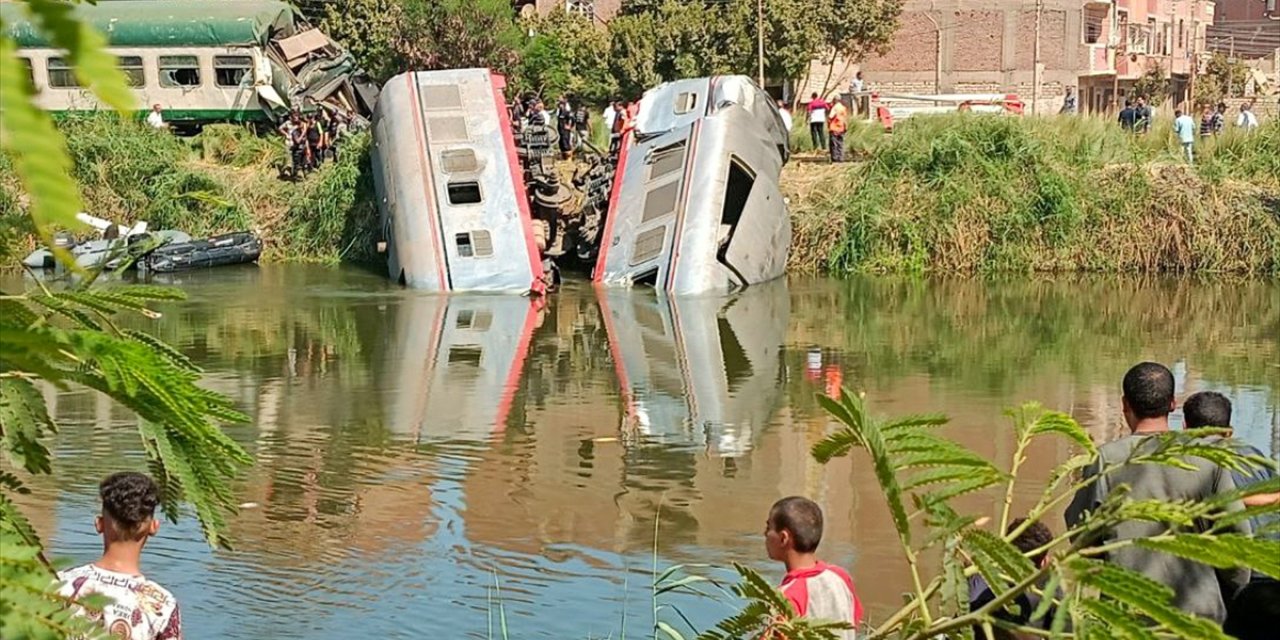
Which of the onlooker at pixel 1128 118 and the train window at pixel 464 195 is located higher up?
the onlooker at pixel 1128 118

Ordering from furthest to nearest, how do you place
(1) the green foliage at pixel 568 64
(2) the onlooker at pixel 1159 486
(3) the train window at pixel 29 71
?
1. (1) the green foliage at pixel 568 64
2. (2) the onlooker at pixel 1159 486
3. (3) the train window at pixel 29 71

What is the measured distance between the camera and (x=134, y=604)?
4.41 m

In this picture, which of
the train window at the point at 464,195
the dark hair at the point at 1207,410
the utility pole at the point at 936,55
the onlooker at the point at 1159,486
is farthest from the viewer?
the utility pole at the point at 936,55

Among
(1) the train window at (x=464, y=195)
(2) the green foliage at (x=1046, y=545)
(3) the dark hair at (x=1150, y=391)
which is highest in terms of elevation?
(2) the green foliage at (x=1046, y=545)

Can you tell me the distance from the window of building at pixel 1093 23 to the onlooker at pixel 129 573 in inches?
2122

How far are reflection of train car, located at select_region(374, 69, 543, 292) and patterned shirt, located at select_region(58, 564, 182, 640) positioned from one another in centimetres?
1922

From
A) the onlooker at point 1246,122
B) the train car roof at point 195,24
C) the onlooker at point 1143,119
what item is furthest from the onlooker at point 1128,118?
the train car roof at point 195,24

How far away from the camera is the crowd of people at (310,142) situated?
29.5m

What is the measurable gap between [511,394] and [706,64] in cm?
2776

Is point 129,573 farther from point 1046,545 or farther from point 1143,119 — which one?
point 1143,119

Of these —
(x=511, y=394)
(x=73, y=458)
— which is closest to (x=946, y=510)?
(x=73, y=458)

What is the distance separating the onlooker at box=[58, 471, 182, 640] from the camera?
440 centimetres

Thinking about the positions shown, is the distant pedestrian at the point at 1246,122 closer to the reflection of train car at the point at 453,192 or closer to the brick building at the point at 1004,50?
the reflection of train car at the point at 453,192

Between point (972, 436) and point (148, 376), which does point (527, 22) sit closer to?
point (972, 436)
